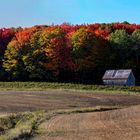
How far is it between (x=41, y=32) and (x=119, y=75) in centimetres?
2315

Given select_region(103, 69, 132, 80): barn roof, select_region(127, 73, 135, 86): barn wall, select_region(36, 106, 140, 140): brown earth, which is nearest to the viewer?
select_region(36, 106, 140, 140): brown earth

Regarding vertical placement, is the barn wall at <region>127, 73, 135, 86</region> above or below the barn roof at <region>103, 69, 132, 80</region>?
below

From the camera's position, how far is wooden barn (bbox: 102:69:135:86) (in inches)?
3880

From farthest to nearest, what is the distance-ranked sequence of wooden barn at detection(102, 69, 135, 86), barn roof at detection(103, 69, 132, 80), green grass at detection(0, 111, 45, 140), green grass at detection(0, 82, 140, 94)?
1. wooden barn at detection(102, 69, 135, 86)
2. barn roof at detection(103, 69, 132, 80)
3. green grass at detection(0, 82, 140, 94)
4. green grass at detection(0, 111, 45, 140)

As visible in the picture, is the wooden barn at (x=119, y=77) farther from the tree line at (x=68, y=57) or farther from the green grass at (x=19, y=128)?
the green grass at (x=19, y=128)

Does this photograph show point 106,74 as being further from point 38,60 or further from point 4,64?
point 4,64

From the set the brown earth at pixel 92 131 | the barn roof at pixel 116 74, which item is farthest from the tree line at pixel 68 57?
the brown earth at pixel 92 131

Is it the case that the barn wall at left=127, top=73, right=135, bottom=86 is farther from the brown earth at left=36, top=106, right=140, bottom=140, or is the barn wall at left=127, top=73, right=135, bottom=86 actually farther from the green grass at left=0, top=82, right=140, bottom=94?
the brown earth at left=36, top=106, right=140, bottom=140

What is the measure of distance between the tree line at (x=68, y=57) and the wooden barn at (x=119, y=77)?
3458 millimetres

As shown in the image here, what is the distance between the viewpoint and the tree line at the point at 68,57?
343ft

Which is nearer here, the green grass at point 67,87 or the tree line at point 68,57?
the green grass at point 67,87

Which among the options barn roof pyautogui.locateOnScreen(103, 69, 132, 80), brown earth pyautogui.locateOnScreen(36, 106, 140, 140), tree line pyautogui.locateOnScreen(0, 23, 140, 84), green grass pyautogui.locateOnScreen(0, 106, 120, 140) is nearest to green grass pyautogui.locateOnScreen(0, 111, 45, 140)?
green grass pyautogui.locateOnScreen(0, 106, 120, 140)

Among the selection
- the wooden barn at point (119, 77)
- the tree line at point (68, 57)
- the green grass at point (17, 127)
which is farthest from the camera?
the tree line at point (68, 57)

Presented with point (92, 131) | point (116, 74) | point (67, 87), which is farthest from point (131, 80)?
point (92, 131)
